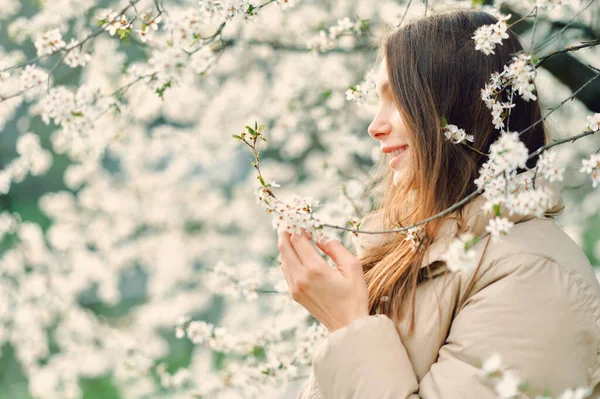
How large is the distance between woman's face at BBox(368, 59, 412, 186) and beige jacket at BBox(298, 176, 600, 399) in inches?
9.1

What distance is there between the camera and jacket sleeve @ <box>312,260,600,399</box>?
114 centimetres

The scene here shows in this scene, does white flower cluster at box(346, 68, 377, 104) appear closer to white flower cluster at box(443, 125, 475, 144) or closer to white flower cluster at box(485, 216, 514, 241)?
white flower cluster at box(443, 125, 475, 144)

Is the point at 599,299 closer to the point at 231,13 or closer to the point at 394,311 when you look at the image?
the point at 394,311

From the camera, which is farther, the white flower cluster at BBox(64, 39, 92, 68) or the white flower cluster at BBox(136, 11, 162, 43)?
the white flower cluster at BBox(64, 39, 92, 68)

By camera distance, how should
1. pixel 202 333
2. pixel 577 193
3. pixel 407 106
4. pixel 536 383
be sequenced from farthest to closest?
pixel 577 193
pixel 202 333
pixel 407 106
pixel 536 383

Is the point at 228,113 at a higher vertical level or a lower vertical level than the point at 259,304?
higher

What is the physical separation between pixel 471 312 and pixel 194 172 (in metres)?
5.62

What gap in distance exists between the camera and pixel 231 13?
1540 mm

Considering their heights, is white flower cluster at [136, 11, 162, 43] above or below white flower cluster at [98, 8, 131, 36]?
below

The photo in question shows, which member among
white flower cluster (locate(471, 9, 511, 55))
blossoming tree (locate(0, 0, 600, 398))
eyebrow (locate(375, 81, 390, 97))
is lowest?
blossoming tree (locate(0, 0, 600, 398))

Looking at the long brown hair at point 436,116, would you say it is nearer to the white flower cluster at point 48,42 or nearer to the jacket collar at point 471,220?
the jacket collar at point 471,220

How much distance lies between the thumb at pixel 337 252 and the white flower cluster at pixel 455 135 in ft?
1.15

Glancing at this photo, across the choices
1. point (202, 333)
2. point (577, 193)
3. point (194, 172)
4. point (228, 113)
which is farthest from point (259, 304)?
point (202, 333)

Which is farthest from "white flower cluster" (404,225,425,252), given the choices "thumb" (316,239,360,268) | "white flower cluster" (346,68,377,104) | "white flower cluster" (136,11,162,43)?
"white flower cluster" (136,11,162,43)
